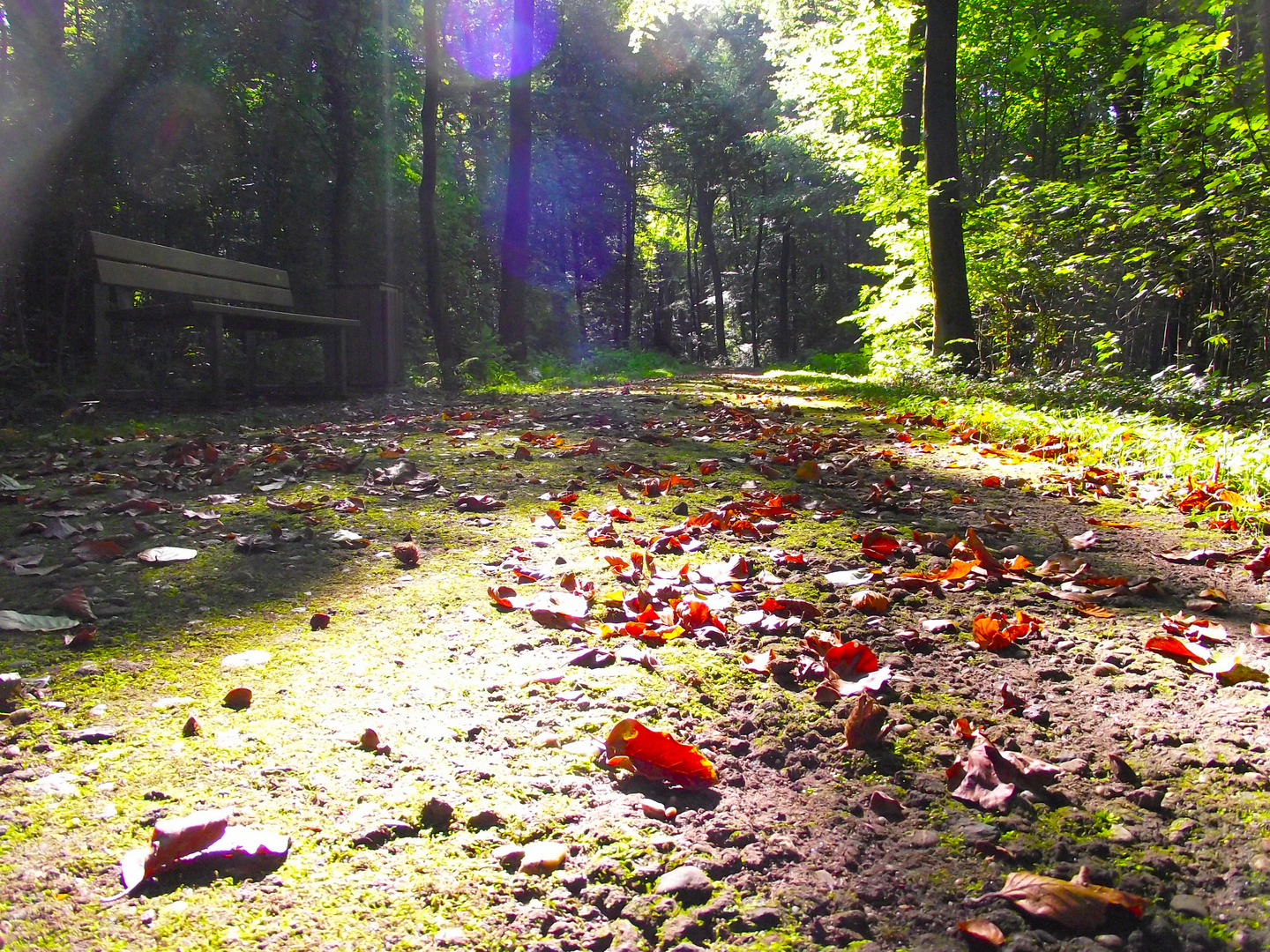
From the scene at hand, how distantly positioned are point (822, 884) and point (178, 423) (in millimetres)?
6543

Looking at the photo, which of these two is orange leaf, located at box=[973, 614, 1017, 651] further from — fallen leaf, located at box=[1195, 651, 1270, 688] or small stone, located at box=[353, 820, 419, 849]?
small stone, located at box=[353, 820, 419, 849]

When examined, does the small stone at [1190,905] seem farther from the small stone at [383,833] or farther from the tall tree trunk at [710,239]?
the tall tree trunk at [710,239]

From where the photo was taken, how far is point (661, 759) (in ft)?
4.98

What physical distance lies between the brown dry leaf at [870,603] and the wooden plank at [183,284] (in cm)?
669

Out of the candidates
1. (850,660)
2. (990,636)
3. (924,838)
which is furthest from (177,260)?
(924,838)

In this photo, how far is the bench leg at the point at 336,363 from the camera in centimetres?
880

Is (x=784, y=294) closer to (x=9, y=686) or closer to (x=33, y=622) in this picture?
(x=33, y=622)

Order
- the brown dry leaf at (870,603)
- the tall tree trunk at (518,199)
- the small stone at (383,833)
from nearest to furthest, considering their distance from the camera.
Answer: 1. the small stone at (383,833)
2. the brown dry leaf at (870,603)
3. the tall tree trunk at (518,199)

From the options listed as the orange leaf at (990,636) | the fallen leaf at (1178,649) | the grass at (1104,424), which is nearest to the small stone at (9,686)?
the orange leaf at (990,636)

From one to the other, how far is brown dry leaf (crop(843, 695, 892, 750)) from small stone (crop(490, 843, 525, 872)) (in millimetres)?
727

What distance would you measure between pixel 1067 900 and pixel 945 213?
10.5 metres

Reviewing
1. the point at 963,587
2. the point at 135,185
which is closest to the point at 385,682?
the point at 963,587

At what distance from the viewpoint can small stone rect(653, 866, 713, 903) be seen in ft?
3.91

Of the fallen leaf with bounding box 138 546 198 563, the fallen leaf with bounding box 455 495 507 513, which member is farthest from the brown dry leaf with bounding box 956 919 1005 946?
the fallen leaf with bounding box 455 495 507 513
